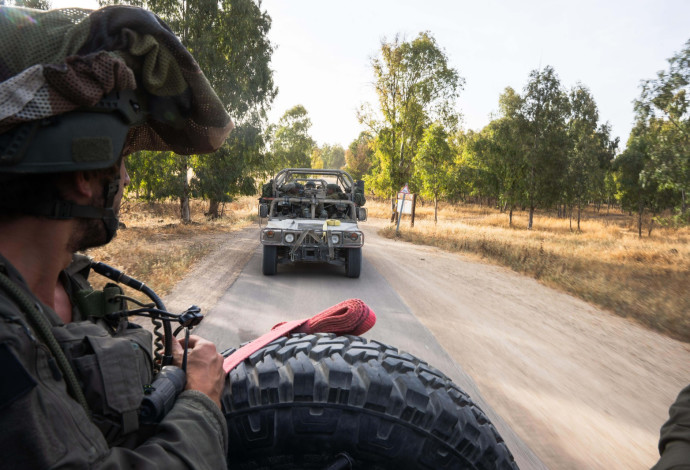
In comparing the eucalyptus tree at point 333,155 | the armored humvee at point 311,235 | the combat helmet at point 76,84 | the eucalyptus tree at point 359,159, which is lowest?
the armored humvee at point 311,235

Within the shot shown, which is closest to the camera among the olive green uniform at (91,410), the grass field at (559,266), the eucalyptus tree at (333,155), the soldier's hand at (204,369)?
the olive green uniform at (91,410)

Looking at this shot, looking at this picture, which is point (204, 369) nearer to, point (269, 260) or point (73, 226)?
point (73, 226)

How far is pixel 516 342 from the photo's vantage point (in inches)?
174

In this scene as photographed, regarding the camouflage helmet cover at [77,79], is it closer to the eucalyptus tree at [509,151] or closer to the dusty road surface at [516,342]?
the dusty road surface at [516,342]

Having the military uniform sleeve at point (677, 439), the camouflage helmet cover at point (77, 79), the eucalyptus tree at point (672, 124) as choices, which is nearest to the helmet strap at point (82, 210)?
the camouflage helmet cover at point (77, 79)

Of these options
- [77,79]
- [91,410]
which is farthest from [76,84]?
[91,410]

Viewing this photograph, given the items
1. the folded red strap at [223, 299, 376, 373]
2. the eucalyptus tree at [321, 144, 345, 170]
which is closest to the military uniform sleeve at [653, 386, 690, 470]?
the folded red strap at [223, 299, 376, 373]

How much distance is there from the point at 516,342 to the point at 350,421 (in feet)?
12.2

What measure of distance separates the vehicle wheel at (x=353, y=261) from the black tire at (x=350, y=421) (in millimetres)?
6133

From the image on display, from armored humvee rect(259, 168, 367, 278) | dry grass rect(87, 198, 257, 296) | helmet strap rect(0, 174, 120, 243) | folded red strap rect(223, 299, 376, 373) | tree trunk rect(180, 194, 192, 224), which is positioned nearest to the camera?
helmet strap rect(0, 174, 120, 243)

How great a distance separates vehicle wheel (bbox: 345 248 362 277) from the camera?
24.4ft

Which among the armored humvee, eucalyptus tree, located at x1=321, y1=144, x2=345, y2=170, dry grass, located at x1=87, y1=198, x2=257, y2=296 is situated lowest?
dry grass, located at x1=87, y1=198, x2=257, y2=296

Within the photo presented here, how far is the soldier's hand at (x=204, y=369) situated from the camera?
111 centimetres

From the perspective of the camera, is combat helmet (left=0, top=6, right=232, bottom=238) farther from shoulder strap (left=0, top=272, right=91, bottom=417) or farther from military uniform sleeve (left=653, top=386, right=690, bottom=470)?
military uniform sleeve (left=653, top=386, right=690, bottom=470)
